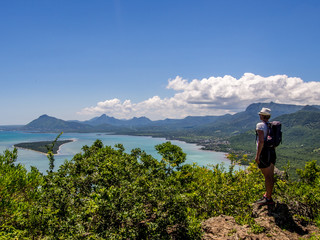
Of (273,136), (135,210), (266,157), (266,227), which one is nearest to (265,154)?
(266,157)

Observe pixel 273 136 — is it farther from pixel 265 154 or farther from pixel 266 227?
pixel 266 227

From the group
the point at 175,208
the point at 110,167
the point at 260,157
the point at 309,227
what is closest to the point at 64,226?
the point at 175,208

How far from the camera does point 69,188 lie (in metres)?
13.0

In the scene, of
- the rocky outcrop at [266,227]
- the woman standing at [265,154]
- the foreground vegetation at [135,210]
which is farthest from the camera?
the woman standing at [265,154]

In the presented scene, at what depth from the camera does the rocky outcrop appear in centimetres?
734

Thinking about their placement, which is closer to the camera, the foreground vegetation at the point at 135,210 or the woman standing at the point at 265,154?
the foreground vegetation at the point at 135,210

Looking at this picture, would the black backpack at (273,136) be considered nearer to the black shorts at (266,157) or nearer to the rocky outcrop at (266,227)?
the black shorts at (266,157)

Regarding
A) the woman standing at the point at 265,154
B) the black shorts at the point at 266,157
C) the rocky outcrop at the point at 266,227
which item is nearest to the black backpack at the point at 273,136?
the woman standing at the point at 265,154

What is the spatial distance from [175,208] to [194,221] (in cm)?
85

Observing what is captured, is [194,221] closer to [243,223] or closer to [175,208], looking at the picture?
[175,208]

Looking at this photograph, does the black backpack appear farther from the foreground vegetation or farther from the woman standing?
the foreground vegetation

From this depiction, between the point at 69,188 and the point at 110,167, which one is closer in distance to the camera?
the point at 69,188

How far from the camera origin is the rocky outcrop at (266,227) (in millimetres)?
7340

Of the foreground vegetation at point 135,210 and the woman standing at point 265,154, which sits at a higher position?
the woman standing at point 265,154
